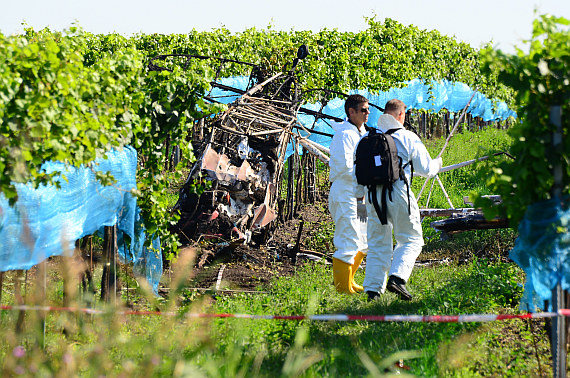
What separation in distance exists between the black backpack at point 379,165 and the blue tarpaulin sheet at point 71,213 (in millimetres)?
2148

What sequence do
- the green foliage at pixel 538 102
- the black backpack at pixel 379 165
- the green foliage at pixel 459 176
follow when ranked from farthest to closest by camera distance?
the green foliage at pixel 459 176 < the black backpack at pixel 379 165 < the green foliage at pixel 538 102

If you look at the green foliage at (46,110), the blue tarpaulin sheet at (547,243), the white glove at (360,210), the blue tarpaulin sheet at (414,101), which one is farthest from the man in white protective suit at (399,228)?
the blue tarpaulin sheet at (414,101)

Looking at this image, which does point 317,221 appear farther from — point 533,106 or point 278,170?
point 533,106

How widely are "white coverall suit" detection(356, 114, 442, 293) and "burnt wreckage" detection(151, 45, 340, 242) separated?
1.93m

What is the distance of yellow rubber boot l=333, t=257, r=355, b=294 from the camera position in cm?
723

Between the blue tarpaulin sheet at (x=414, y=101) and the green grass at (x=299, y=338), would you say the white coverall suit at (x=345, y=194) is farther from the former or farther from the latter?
the blue tarpaulin sheet at (x=414, y=101)

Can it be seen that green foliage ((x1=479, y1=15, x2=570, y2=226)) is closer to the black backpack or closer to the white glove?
the black backpack

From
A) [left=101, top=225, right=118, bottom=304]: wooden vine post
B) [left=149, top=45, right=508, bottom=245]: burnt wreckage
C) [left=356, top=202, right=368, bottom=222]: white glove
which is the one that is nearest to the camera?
[left=101, top=225, right=118, bottom=304]: wooden vine post

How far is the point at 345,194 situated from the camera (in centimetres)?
734

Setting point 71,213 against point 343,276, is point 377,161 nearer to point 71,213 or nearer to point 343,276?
point 343,276

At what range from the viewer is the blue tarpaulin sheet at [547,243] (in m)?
4.01

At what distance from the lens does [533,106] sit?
13.3 feet

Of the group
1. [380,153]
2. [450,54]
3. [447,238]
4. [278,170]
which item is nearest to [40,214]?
[380,153]

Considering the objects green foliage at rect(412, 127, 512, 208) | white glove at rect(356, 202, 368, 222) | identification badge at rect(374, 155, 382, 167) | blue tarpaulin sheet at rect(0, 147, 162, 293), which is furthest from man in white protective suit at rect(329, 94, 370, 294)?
blue tarpaulin sheet at rect(0, 147, 162, 293)
